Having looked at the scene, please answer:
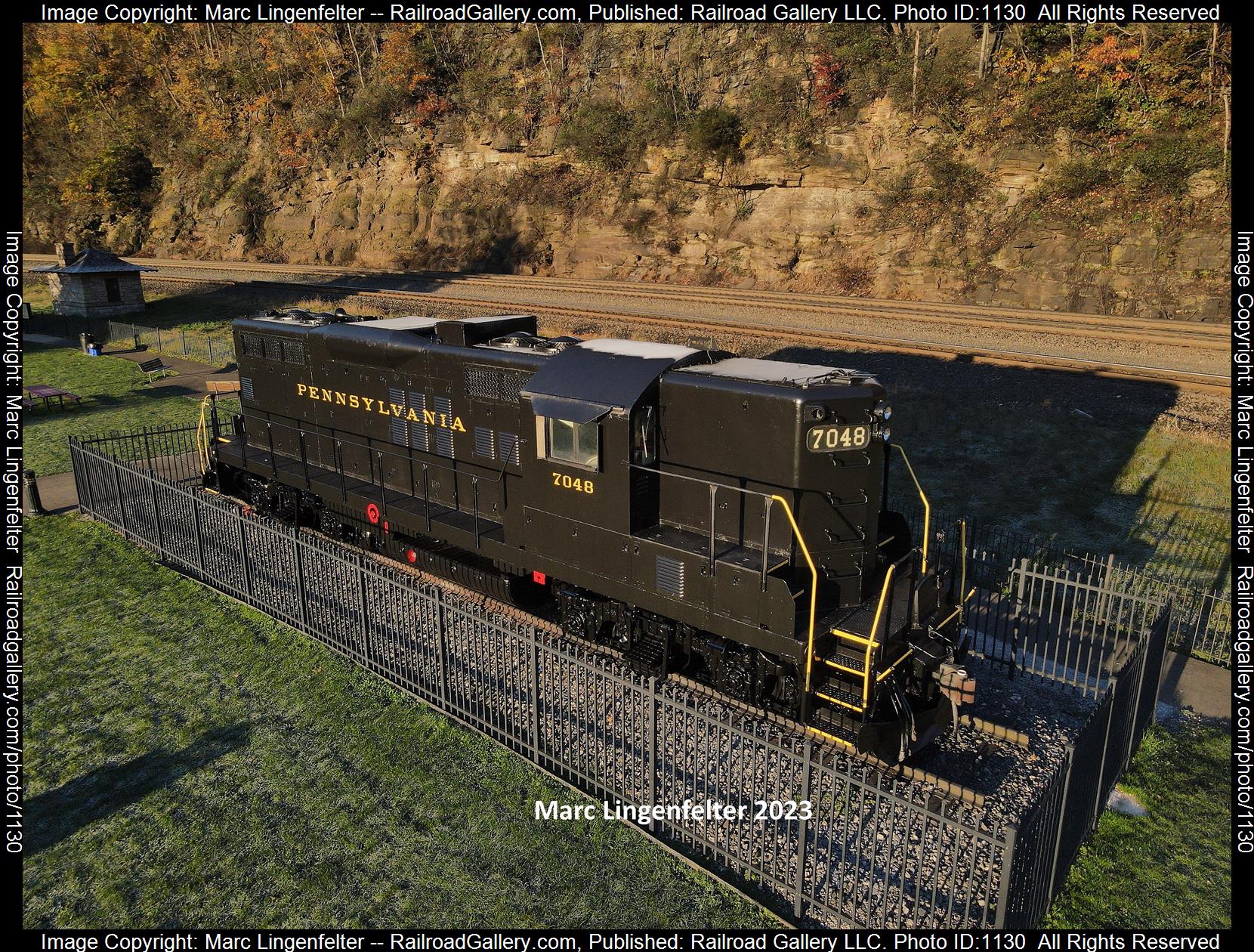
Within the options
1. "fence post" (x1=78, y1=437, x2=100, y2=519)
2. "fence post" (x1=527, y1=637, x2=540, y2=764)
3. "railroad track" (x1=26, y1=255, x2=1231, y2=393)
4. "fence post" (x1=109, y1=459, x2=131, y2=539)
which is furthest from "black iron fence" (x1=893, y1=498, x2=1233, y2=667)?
"fence post" (x1=78, y1=437, x2=100, y2=519)

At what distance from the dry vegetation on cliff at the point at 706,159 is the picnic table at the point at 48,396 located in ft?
77.3

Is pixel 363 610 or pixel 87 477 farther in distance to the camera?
pixel 87 477

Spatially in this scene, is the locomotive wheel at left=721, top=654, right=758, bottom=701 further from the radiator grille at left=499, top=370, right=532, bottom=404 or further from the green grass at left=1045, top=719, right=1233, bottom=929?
the radiator grille at left=499, top=370, right=532, bottom=404

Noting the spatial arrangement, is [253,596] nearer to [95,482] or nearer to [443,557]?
[443,557]

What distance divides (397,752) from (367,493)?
5.94 m

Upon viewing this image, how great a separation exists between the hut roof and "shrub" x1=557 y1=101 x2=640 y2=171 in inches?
908

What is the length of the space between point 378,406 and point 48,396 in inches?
688

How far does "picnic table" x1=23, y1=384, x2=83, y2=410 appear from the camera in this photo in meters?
25.2

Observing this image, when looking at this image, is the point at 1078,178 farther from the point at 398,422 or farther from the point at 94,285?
the point at 94,285

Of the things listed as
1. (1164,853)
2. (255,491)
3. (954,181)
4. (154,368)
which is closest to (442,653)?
(1164,853)

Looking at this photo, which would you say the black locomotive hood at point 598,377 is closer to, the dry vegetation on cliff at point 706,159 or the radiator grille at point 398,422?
the radiator grille at point 398,422

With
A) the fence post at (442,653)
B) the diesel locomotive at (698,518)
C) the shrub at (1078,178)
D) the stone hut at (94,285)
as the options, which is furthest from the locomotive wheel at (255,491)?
the shrub at (1078,178)

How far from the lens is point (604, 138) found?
4325 cm
